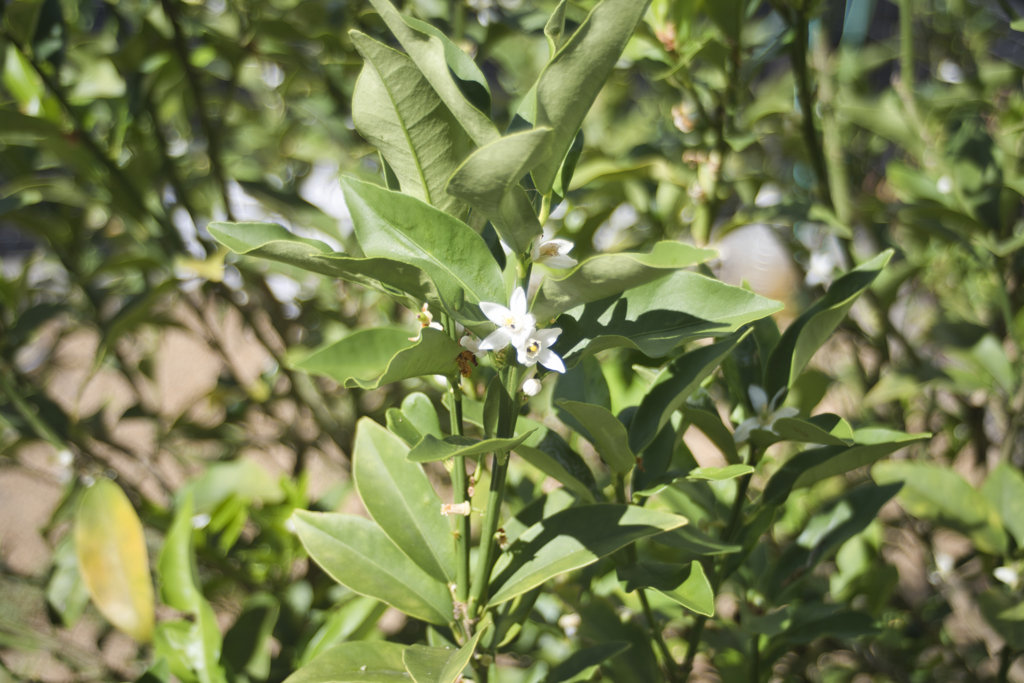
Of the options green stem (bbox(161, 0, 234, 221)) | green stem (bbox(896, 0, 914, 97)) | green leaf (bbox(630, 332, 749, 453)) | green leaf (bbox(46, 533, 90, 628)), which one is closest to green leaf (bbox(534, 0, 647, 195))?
green leaf (bbox(630, 332, 749, 453))

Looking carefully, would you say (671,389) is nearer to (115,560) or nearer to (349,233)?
(115,560)

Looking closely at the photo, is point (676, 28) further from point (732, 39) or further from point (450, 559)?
point (450, 559)

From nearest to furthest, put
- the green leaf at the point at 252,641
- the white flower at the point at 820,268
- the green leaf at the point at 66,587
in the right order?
the green leaf at the point at 252,641 → the green leaf at the point at 66,587 → the white flower at the point at 820,268

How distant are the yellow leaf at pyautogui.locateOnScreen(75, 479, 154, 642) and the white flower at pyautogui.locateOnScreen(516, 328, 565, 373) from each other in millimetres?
679

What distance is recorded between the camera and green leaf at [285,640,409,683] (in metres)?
0.52

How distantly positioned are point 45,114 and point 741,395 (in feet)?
3.95

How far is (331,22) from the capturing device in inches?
54.4

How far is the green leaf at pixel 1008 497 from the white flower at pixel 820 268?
0.55 meters

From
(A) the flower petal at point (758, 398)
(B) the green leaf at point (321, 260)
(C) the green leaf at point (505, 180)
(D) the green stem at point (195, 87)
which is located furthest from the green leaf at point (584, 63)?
(D) the green stem at point (195, 87)

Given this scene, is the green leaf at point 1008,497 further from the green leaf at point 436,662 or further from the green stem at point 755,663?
the green leaf at point 436,662

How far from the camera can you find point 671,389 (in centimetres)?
57

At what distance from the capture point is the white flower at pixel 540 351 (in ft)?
1.48

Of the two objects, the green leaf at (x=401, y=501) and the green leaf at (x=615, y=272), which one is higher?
the green leaf at (x=615, y=272)

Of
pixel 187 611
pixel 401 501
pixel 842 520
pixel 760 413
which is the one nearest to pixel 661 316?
pixel 760 413
